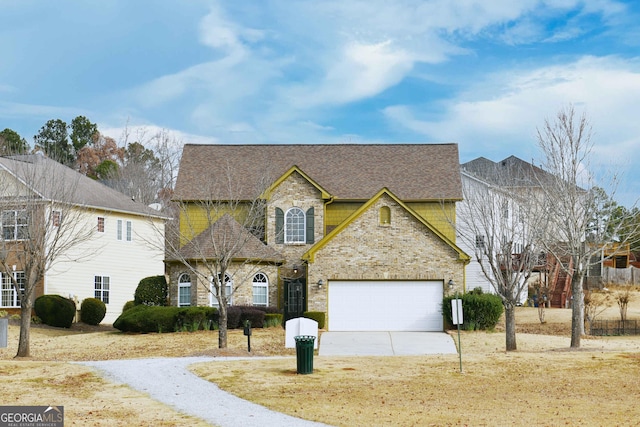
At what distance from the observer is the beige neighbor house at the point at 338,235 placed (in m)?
37.5

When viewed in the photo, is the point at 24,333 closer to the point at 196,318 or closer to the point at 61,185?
the point at 61,185

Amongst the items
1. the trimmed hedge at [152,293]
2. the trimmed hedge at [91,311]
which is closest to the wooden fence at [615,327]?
the trimmed hedge at [152,293]

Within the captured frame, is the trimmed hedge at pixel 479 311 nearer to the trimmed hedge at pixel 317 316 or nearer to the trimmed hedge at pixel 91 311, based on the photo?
the trimmed hedge at pixel 317 316

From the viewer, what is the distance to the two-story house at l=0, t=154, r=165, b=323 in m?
38.9

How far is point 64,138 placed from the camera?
85.4 m

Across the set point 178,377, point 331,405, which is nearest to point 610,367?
point 331,405

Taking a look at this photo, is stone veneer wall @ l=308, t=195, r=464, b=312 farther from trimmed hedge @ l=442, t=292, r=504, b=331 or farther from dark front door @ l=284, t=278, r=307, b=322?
dark front door @ l=284, t=278, r=307, b=322

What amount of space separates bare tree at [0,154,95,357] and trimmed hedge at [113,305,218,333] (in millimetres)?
4183

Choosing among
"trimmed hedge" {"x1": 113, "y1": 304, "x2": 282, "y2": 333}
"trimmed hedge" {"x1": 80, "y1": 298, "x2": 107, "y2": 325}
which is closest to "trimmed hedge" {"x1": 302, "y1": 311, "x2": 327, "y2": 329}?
"trimmed hedge" {"x1": 113, "y1": 304, "x2": 282, "y2": 333}

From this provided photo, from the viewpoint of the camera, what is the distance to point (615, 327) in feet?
132

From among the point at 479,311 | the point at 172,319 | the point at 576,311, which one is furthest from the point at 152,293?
the point at 576,311

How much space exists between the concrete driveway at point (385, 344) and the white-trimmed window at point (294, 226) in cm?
746

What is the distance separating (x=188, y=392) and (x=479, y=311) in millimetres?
19024

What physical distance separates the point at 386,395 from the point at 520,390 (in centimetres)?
359
